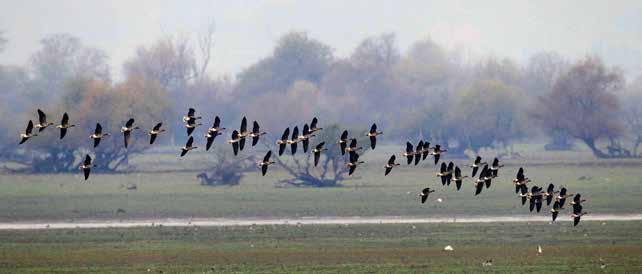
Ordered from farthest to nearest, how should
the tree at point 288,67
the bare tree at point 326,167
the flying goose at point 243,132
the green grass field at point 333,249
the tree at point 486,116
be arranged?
the tree at point 288,67, the tree at point 486,116, the bare tree at point 326,167, the green grass field at point 333,249, the flying goose at point 243,132

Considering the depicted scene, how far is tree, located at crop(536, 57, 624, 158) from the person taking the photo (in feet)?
409

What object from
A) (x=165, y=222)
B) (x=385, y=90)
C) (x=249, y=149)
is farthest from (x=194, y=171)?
(x=385, y=90)

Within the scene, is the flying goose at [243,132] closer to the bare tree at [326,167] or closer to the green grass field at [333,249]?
the green grass field at [333,249]

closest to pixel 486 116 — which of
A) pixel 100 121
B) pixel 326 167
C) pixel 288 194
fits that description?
pixel 100 121

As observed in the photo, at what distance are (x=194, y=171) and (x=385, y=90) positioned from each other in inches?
2678

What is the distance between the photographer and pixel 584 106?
126188 millimetres

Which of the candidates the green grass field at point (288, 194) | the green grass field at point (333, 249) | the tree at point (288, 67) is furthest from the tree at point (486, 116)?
the green grass field at point (333, 249)

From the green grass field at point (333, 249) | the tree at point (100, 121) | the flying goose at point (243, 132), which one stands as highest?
the tree at point (100, 121)

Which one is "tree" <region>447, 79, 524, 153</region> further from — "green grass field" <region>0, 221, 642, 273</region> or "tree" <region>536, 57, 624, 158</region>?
"green grass field" <region>0, 221, 642, 273</region>

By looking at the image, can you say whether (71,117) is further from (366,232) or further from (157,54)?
(157,54)

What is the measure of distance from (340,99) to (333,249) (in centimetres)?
10677

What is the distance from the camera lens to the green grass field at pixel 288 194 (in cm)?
7094

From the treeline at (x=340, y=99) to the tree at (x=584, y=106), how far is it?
0.10 meters

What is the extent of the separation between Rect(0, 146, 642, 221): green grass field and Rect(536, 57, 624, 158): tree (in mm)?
10778
